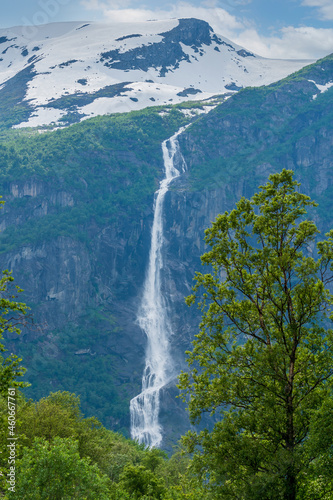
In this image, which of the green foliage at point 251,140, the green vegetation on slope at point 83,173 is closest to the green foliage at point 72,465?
the green vegetation on slope at point 83,173

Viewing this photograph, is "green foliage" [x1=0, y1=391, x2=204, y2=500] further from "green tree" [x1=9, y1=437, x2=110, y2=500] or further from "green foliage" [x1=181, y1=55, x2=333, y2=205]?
"green foliage" [x1=181, y1=55, x2=333, y2=205]

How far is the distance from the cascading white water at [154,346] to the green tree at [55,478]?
85.5 metres

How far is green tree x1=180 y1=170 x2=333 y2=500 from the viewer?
15297 millimetres

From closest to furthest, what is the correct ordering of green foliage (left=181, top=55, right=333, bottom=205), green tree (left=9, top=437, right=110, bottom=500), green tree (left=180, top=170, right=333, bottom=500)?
1. green tree (left=180, top=170, right=333, bottom=500)
2. green tree (left=9, top=437, right=110, bottom=500)
3. green foliage (left=181, top=55, right=333, bottom=205)

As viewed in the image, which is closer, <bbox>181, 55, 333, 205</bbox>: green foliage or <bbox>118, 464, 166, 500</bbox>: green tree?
<bbox>118, 464, 166, 500</bbox>: green tree

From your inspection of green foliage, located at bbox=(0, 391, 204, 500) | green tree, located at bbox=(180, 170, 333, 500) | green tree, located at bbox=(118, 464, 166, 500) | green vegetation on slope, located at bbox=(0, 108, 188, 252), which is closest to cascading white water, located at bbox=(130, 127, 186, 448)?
green vegetation on slope, located at bbox=(0, 108, 188, 252)

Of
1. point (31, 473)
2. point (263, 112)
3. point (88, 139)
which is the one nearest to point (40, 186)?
point (88, 139)

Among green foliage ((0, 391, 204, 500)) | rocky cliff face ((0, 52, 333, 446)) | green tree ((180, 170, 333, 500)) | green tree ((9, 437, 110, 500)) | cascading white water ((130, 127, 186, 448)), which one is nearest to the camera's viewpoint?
green tree ((180, 170, 333, 500))

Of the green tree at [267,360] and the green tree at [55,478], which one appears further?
the green tree at [55,478]

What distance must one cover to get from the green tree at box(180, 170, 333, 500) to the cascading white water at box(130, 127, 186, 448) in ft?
300

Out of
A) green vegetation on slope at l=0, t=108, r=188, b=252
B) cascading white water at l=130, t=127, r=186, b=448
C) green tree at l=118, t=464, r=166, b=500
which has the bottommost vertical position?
green tree at l=118, t=464, r=166, b=500

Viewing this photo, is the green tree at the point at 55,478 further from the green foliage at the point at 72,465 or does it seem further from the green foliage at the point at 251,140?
the green foliage at the point at 251,140

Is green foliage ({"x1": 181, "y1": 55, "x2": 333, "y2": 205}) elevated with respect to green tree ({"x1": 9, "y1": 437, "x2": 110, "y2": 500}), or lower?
elevated

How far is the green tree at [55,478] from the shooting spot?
19281 mm
